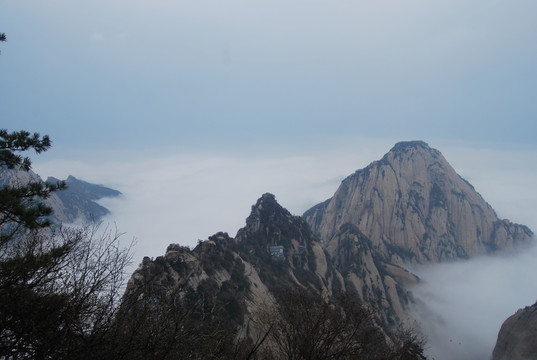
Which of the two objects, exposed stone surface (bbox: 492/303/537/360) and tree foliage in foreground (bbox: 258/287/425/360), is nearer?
tree foliage in foreground (bbox: 258/287/425/360)

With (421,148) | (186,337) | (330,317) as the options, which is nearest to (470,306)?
(421,148)

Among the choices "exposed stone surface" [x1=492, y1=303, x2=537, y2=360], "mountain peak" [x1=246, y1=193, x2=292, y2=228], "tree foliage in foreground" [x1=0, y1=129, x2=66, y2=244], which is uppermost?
"mountain peak" [x1=246, y1=193, x2=292, y2=228]

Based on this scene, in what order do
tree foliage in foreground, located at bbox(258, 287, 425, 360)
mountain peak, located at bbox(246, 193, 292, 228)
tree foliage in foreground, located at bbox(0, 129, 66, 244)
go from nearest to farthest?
tree foliage in foreground, located at bbox(0, 129, 66, 244) < tree foliage in foreground, located at bbox(258, 287, 425, 360) < mountain peak, located at bbox(246, 193, 292, 228)

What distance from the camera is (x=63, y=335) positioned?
608 centimetres

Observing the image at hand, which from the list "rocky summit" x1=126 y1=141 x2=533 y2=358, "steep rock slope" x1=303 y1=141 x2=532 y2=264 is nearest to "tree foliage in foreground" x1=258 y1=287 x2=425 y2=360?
"rocky summit" x1=126 y1=141 x2=533 y2=358

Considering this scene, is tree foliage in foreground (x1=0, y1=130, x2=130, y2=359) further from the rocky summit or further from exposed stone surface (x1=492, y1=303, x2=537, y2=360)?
exposed stone surface (x1=492, y1=303, x2=537, y2=360)

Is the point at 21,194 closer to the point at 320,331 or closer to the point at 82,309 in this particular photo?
the point at 82,309

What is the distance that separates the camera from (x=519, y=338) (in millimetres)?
45406

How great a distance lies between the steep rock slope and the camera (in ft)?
364

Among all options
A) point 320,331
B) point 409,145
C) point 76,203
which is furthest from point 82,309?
point 409,145

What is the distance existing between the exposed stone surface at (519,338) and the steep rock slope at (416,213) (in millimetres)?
55484

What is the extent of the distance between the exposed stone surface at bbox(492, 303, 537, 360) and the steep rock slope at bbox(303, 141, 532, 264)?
5548 centimetres

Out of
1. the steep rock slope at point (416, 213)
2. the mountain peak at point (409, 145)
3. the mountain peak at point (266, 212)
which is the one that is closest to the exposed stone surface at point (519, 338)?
the mountain peak at point (266, 212)

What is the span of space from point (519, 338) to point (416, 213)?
7129cm
